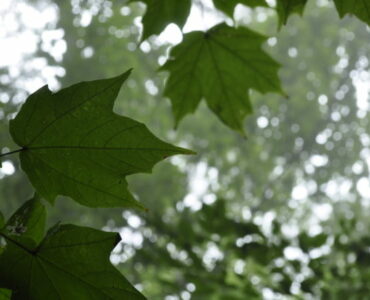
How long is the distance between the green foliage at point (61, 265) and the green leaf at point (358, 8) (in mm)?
547

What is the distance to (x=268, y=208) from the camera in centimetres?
761

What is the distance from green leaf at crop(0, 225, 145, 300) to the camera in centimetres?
57

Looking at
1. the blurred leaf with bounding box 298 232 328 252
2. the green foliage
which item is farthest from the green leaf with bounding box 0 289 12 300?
the blurred leaf with bounding box 298 232 328 252

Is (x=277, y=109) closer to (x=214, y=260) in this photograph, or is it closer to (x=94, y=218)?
(x=94, y=218)

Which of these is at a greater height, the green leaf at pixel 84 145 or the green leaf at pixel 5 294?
the green leaf at pixel 84 145

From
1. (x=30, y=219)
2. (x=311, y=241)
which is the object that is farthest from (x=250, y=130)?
(x=30, y=219)

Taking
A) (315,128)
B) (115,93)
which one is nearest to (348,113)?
(315,128)

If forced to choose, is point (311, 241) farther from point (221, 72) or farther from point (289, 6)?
point (289, 6)

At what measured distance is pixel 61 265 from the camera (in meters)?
0.58

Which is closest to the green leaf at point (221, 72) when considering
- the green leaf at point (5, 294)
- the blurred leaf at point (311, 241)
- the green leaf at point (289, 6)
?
the green leaf at point (289, 6)

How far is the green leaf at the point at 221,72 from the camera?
115 cm

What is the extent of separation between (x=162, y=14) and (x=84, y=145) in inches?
19.2

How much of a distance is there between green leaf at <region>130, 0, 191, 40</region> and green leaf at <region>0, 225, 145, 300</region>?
553mm

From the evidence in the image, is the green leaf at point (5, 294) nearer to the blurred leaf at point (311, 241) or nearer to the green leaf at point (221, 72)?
the green leaf at point (221, 72)
